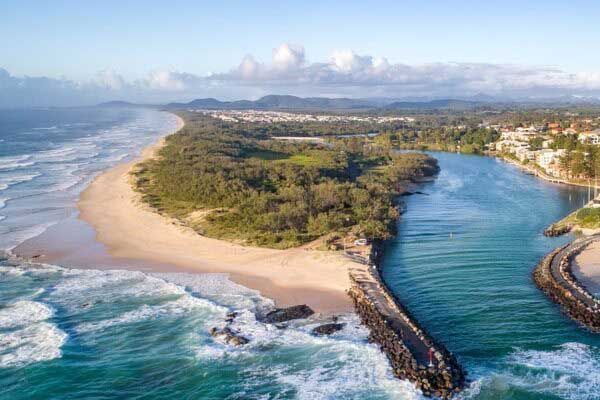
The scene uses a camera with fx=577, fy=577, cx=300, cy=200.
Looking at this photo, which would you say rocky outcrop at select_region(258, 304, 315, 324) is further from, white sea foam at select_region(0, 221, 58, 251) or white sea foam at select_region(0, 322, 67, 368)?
white sea foam at select_region(0, 221, 58, 251)

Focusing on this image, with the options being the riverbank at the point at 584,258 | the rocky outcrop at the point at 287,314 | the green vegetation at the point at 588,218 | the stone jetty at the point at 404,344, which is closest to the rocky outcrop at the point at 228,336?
the rocky outcrop at the point at 287,314

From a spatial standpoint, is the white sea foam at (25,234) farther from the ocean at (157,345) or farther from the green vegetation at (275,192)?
the green vegetation at (275,192)

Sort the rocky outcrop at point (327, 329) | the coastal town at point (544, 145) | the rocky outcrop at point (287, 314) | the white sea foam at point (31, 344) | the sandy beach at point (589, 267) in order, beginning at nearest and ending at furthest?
the white sea foam at point (31, 344), the rocky outcrop at point (327, 329), the rocky outcrop at point (287, 314), the sandy beach at point (589, 267), the coastal town at point (544, 145)

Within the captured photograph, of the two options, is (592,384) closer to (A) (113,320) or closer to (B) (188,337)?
(B) (188,337)

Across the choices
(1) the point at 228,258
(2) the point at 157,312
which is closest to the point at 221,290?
(2) the point at 157,312

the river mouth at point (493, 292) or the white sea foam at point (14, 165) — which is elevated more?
the white sea foam at point (14, 165)
